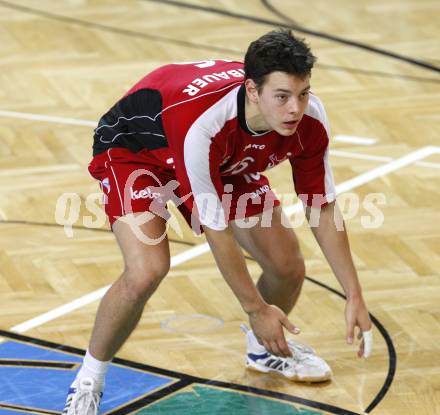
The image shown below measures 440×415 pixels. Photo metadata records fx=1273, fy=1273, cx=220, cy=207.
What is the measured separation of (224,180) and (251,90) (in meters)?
0.67

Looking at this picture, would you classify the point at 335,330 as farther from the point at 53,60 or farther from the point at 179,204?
the point at 53,60

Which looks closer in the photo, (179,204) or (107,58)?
(179,204)

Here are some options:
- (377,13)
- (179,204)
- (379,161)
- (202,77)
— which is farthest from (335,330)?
(377,13)

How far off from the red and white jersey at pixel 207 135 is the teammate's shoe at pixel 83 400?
829 mm

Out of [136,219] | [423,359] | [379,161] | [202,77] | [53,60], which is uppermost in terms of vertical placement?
[53,60]

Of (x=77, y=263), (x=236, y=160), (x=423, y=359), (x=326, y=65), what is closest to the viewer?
(x=236, y=160)

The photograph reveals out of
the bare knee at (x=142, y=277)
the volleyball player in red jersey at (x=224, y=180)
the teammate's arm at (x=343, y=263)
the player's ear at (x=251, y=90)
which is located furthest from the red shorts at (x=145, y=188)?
the player's ear at (x=251, y=90)

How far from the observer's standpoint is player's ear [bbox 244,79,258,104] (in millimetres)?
4363

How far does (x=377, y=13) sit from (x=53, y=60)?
300 cm

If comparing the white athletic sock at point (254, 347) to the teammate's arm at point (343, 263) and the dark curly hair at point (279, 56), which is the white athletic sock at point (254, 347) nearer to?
the teammate's arm at point (343, 263)

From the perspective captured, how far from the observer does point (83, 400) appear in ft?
15.7

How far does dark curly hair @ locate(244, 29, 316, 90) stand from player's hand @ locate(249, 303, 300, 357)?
78 centimetres

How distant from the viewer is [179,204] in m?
4.88

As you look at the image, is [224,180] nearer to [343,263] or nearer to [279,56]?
[343,263]
